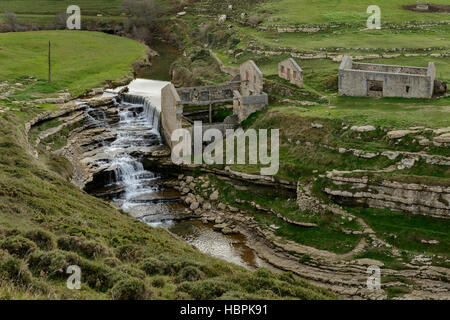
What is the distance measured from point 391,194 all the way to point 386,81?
41.0 ft

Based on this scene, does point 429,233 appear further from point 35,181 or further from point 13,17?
point 13,17

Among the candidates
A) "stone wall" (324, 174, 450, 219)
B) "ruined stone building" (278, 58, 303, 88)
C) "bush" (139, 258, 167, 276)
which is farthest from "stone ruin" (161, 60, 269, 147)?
"bush" (139, 258, 167, 276)

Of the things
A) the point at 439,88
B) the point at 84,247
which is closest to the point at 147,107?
the point at 439,88

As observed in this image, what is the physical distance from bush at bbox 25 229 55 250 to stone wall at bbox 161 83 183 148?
2508 cm

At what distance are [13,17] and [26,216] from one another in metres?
82.8

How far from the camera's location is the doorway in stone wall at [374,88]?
151 feet

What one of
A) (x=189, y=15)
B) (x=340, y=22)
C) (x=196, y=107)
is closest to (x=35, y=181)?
(x=196, y=107)

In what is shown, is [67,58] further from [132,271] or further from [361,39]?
[132,271]

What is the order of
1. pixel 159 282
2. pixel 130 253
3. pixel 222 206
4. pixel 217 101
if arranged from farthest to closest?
pixel 217 101 < pixel 222 206 < pixel 130 253 < pixel 159 282

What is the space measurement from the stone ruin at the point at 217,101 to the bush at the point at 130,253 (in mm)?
22420

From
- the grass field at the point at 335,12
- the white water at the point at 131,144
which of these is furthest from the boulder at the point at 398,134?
the grass field at the point at 335,12

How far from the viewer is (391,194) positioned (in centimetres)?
3544

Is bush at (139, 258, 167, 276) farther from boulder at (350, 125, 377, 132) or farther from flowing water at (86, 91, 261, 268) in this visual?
boulder at (350, 125, 377, 132)

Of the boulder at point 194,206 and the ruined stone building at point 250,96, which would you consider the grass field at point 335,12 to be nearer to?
the ruined stone building at point 250,96
